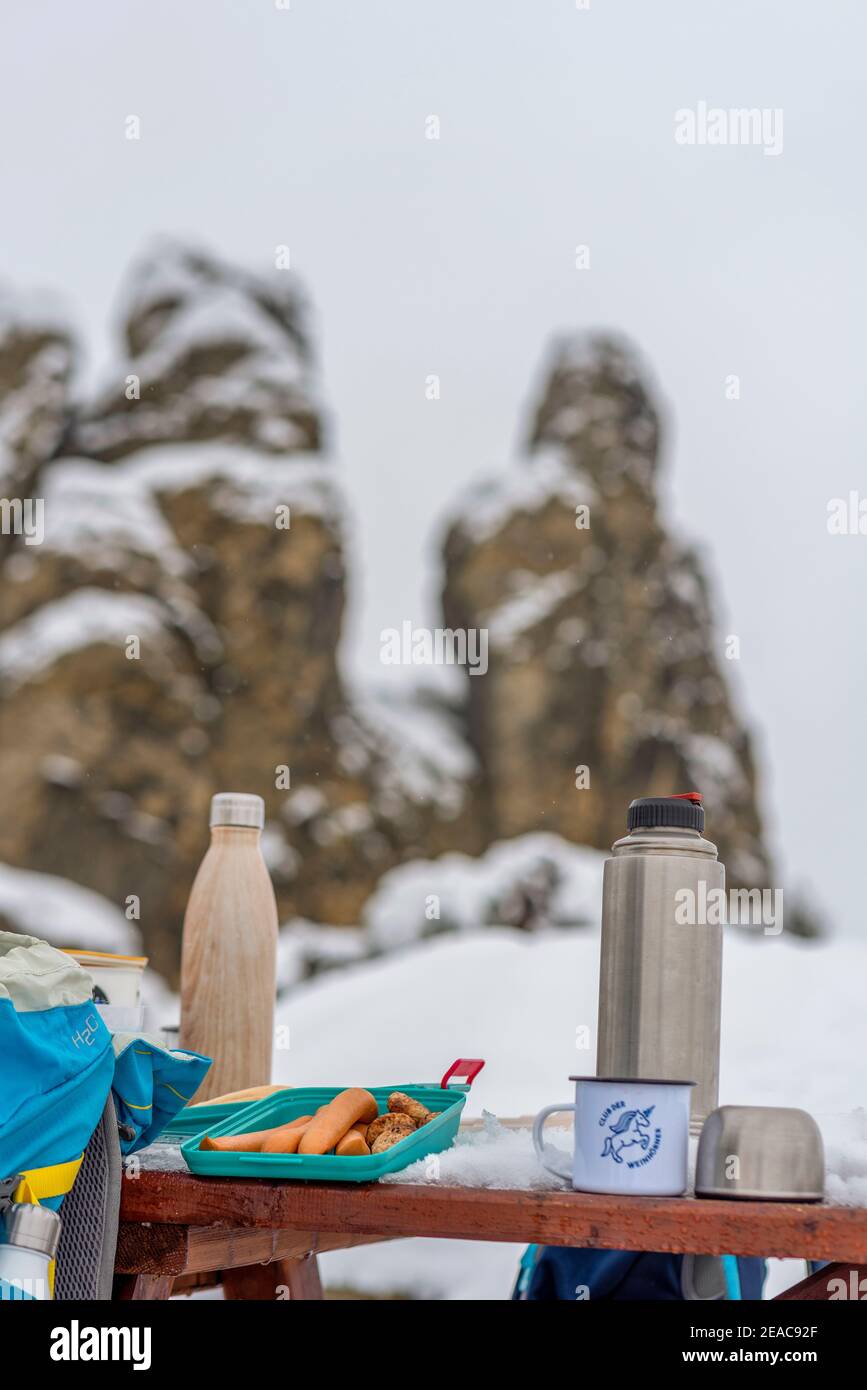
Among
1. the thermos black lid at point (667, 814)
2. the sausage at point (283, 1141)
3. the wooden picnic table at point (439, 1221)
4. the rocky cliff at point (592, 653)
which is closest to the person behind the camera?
the wooden picnic table at point (439, 1221)

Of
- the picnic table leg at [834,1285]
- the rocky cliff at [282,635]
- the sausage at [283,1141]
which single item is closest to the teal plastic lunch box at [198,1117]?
the sausage at [283,1141]

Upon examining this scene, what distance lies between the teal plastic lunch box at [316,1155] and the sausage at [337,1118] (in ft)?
0.04

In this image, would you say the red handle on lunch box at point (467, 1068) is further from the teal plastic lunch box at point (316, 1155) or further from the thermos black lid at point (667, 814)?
the thermos black lid at point (667, 814)

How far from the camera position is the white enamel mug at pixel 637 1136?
2.28 feet

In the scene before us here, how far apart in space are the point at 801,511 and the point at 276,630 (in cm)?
381

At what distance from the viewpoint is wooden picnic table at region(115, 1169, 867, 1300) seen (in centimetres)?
65

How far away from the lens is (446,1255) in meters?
1.90

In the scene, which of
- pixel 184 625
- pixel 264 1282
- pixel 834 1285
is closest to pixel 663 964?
pixel 834 1285

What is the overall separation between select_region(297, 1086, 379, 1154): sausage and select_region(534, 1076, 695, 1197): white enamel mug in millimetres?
142

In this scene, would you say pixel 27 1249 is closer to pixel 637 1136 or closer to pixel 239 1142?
pixel 239 1142

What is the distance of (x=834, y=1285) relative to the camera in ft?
2.38

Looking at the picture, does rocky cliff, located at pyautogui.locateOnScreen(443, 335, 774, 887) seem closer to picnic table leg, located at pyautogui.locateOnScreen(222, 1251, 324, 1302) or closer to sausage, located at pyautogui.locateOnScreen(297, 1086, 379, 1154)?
picnic table leg, located at pyautogui.locateOnScreen(222, 1251, 324, 1302)
